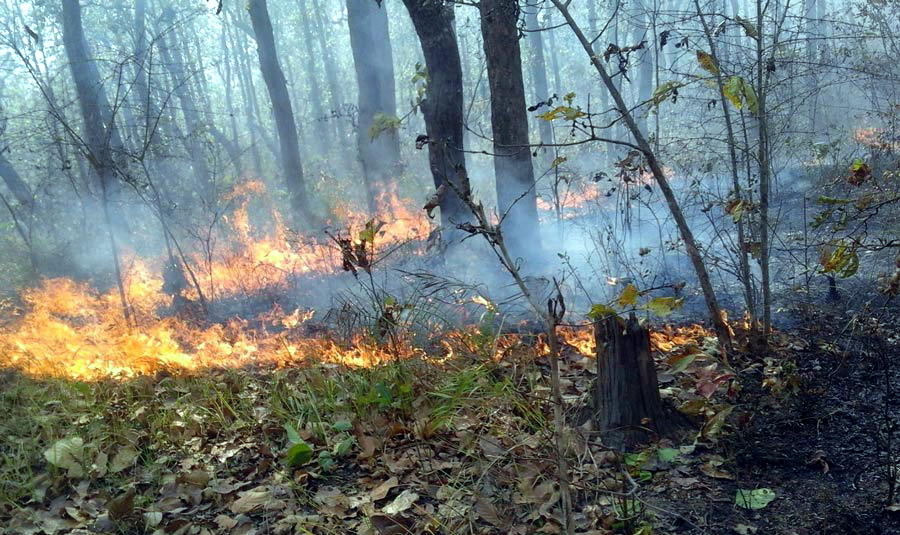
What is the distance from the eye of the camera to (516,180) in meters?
5.93

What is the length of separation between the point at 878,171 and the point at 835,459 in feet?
20.1

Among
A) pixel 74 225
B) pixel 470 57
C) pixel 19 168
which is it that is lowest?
pixel 74 225

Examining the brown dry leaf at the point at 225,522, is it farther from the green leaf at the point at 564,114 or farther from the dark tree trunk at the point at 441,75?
the dark tree trunk at the point at 441,75

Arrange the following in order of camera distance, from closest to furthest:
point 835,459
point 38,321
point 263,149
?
1. point 835,459
2. point 38,321
3. point 263,149

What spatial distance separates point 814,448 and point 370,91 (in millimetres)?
10025

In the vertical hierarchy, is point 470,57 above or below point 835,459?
above

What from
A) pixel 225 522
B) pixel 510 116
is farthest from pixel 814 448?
pixel 510 116

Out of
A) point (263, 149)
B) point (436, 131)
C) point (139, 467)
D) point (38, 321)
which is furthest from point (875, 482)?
point (263, 149)

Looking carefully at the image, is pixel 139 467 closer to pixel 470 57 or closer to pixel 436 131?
pixel 436 131

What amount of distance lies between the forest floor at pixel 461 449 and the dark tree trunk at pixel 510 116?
1.91 meters

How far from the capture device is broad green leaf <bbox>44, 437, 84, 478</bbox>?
3.36m

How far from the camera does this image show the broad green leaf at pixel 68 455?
3.36 meters

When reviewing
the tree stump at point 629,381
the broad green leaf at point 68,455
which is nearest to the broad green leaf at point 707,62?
the tree stump at point 629,381

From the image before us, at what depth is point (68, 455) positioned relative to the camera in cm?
342
